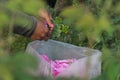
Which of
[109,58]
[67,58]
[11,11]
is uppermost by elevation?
[11,11]

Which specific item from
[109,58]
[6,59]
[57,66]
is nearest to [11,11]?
[6,59]

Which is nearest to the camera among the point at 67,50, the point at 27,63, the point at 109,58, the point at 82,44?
the point at 27,63

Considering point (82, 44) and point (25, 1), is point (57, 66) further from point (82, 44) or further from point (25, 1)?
point (25, 1)

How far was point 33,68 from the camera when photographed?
3.23 feet

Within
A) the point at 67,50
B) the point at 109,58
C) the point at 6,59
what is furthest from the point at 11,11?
the point at 67,50

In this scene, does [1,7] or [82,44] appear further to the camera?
[82,44]

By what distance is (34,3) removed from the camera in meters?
1.00

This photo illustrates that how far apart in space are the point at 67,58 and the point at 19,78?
6.42 feet

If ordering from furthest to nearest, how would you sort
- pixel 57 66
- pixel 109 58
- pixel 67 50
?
pixel 67 50 < pixel 57 66 < pixel 109 58

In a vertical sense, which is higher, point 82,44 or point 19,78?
point 19,78

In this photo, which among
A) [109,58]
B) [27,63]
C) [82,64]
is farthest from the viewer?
[82,64]

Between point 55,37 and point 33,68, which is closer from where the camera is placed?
point 33,68

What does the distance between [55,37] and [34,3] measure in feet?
8.12

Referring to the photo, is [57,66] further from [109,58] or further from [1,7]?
[1,7]
